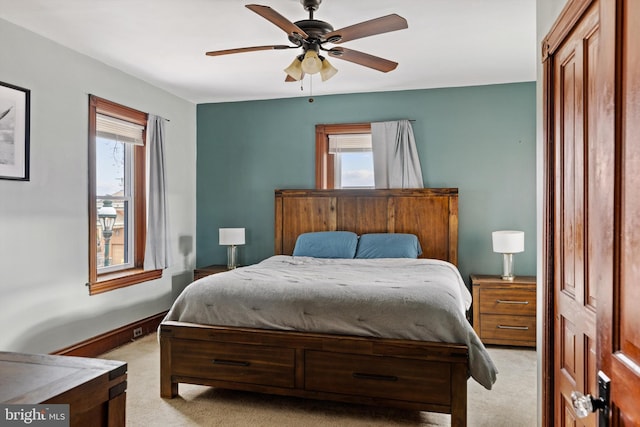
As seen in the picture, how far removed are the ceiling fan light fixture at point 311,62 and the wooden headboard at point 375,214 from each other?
2.22 metres

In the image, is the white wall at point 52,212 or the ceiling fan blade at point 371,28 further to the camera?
the white wall at point 52,212

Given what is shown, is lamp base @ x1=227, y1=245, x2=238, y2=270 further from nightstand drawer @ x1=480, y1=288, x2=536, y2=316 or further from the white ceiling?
nightstand drawer @ x1=480, y1=288, x2=536, y2=316

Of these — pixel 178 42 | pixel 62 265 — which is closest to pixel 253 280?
pixel 62 265

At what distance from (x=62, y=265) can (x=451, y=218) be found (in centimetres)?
353

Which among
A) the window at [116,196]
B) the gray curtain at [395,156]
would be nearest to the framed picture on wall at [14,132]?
the window at [116,196]

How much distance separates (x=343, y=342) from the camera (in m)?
2.65

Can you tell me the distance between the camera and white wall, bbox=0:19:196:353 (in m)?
3.12

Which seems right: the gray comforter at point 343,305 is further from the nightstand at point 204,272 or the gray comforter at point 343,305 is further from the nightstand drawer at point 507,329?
the nightstand at point 204,272

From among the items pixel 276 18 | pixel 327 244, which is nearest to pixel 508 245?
pixel 327 244

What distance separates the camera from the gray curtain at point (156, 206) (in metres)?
4.50

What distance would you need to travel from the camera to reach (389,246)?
4332 mm

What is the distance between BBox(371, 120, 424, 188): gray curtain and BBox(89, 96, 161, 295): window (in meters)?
2.41

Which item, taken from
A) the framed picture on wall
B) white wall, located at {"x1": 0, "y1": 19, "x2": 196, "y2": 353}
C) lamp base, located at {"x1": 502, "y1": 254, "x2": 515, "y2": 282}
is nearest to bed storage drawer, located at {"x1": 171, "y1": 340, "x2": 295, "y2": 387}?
white wall, located at {"x1": 0, "y1": 19, "x2": 196, "y2": 353}

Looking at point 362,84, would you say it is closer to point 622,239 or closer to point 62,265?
point 62,265
